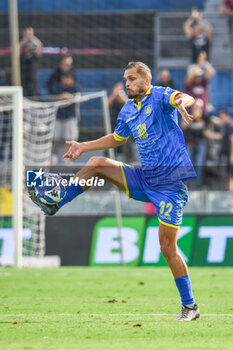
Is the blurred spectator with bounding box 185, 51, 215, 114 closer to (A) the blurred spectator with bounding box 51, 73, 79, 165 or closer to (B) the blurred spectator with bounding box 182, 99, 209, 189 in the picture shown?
(B) the blurred spectator with bounding box 182, 99, 209, 189

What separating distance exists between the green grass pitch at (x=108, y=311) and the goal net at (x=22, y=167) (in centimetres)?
161

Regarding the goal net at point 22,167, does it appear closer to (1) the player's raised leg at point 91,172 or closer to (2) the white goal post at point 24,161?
(2) the white goal post at point 24,161

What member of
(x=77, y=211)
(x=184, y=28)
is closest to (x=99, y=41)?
(x=184, y=28)

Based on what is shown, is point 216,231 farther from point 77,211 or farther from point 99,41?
point 99,41

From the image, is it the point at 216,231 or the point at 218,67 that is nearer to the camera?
the point at 216,231

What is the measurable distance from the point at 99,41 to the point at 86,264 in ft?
32.9

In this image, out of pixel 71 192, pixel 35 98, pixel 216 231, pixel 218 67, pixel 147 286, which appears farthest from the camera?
pixel 218 67

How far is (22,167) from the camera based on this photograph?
1543cm

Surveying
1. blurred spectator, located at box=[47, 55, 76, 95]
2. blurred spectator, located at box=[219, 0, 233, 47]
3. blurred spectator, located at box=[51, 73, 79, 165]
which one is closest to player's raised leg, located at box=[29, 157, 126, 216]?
blurred spectator, located at box=[51, 73, 79, 165]

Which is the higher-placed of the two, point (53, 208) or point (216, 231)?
point (53, 208)

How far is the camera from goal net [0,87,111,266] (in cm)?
1459

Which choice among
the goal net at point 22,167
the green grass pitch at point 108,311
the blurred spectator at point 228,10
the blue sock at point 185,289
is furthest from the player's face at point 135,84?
the blurred spectator at point 228,10

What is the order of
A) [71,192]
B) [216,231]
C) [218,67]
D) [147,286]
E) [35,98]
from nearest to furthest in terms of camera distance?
[71,192]
[147,286]
[216,231]
[35,98]
[218,67]

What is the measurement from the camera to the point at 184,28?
23.9 metres
